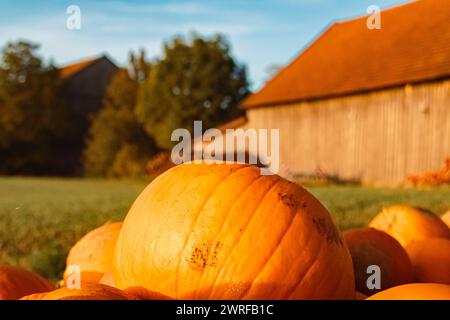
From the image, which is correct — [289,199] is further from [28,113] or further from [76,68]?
[76,68]

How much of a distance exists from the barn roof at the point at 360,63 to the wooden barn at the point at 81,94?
27.2 metres

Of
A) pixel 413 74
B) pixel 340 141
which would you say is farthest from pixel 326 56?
pixel 413 74

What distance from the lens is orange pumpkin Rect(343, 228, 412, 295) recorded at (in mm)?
1509

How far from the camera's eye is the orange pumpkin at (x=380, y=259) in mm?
1509

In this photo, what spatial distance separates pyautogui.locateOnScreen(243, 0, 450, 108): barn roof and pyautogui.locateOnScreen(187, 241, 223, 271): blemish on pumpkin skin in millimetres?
9003

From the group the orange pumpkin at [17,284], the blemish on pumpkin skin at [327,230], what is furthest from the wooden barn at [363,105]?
the orange pumpkin at [17,284]

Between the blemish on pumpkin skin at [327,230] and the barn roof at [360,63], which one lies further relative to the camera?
the barn roof at [360,63]

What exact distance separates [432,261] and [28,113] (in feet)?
146

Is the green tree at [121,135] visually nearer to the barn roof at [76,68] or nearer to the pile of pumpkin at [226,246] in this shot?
the barn roof at [76,68]

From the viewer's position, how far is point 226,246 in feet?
3.61

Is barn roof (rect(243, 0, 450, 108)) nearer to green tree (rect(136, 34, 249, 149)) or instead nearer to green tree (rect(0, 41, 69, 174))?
green tree (rect(136, 34, 249, 149))

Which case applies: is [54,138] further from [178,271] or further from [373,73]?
[178,271]

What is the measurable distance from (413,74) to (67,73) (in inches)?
1654

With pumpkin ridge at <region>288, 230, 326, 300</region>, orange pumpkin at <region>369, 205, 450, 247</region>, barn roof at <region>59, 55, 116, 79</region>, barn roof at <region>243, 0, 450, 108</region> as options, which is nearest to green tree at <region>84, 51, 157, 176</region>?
barn roof at <region>59, 55, 116, 79</region>
